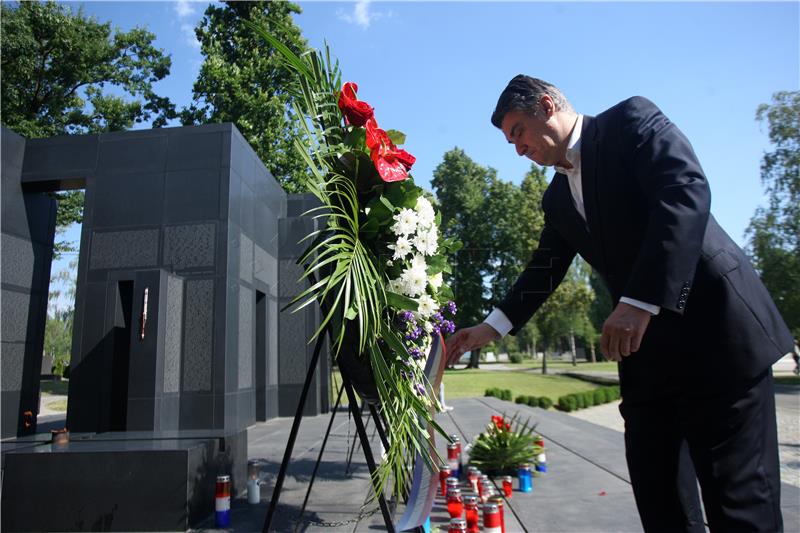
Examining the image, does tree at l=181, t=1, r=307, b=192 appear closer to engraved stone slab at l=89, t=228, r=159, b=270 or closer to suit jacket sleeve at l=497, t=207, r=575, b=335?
engraved stone slab at l=89, t=228, r=159, b=270

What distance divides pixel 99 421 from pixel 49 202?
4.31 metres

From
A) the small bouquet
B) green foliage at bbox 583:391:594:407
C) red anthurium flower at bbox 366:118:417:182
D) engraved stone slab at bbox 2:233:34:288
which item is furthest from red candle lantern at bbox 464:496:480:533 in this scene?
green foliage at bbox 583:391:594:407

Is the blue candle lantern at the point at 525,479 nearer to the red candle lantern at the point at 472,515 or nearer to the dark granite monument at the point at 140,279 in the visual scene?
the red candle lantern at the point at 472,515

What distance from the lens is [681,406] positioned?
1.69 meters

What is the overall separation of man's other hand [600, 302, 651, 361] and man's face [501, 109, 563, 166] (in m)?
0.75

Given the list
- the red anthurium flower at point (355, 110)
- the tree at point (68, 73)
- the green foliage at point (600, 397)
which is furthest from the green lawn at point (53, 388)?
the red anthurium flower at point (355, 110)

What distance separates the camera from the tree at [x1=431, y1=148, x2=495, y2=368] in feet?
118

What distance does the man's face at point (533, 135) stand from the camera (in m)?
1.98

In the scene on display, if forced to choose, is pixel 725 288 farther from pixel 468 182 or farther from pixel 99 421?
pixel 468 182

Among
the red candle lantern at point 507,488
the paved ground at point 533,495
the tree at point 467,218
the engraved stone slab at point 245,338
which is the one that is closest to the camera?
the paved ground at point 533,495

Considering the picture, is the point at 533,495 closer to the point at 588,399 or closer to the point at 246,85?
the point at 588,399

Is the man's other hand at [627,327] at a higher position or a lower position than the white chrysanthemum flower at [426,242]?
lower

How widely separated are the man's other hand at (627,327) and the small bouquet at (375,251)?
1050mm

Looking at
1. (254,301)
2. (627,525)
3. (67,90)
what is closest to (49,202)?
(254,301)
